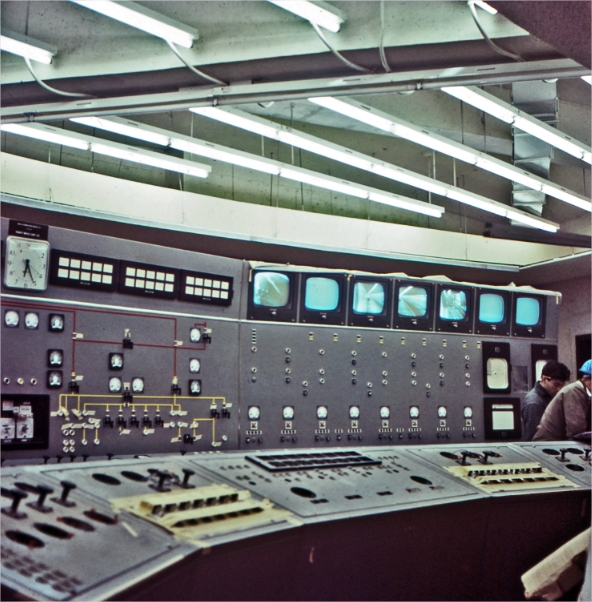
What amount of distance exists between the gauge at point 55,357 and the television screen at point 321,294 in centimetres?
127

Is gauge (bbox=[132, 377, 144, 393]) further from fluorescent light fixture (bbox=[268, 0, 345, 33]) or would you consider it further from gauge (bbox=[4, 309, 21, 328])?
fluorescent light fixture (bbox=[268, 0, 345, 33])

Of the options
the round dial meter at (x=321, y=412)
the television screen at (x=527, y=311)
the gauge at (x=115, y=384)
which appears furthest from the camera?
the television screen at (x=527, y=311)

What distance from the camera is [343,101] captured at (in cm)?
464

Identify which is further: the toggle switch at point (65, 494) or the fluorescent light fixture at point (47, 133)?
the fluorescent light fixture at point (47, 133)

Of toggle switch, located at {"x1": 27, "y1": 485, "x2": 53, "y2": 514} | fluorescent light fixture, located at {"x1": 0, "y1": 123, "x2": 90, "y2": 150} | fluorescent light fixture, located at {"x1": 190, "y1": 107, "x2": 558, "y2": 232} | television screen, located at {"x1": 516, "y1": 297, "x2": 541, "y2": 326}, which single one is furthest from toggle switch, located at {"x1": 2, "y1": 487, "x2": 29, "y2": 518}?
fluorescent light fixture, located at {"x1": 0, "y1": 123, "x2": 90, "y2": 150}

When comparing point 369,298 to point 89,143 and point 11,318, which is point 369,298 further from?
point 89,143

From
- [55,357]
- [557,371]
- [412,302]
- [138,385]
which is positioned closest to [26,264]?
[55,357]

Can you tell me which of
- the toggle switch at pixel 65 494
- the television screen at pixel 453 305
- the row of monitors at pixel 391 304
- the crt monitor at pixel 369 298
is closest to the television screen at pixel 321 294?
the row of monitors at pixel 391 304

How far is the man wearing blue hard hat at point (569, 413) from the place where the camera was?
372 centimetres

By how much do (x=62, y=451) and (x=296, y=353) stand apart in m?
1.24

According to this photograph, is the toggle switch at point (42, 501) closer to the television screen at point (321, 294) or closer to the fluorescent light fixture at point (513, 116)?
the television screen at point (321, 294)

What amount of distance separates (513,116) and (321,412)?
2.66m

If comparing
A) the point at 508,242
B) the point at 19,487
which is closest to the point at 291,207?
the point at 508,242

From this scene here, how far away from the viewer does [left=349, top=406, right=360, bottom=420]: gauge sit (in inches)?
145
